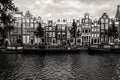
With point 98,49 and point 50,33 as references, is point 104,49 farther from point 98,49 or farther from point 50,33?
point 50,33

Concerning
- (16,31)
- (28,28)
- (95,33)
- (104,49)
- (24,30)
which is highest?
(28,28)

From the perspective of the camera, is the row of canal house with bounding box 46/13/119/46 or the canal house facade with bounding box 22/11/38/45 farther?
the row of canal house with bounding box 46/13/119/46

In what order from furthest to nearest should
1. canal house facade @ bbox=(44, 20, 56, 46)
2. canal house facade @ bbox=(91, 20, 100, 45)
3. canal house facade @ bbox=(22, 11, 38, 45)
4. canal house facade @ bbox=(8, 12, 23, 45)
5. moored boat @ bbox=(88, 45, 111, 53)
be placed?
canal house facade @ bbox=(44, 20, 56, 46) → canal house facade @ bbox=(91, 20, 100, 45) → canal house facade @ bbox=(22, 11, 38, 45) → canal house facade @ bbox=(8, 12, 23, 45) → moored boat @ bbox=(88, 45, 111, 53)

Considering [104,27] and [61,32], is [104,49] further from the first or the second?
[61,32]

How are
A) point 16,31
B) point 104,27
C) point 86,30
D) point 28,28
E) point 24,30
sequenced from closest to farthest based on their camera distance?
point 16,31, point 24,30, point 28,28, point 86,30, point 104,27

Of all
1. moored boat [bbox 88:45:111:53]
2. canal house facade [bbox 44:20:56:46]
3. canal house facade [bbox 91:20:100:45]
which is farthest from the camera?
canal house facade [bbox 44:20:56:46]

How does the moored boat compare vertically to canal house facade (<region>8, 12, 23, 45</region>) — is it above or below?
below

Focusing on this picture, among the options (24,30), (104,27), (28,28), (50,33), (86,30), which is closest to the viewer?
(24,30)

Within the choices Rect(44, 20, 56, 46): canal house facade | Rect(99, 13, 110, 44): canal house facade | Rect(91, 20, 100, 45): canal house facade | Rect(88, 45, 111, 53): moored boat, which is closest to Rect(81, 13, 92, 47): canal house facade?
Rect(91, 20, 100, 45): canal house facade

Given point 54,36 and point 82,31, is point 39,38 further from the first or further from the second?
point 82,31

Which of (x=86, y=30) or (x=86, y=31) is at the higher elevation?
(x=86, y=30)

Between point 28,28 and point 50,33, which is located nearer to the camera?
point 28,28

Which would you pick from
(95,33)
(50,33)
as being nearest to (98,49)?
(95,33)

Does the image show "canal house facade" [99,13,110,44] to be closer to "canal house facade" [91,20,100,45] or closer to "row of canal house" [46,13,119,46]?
"row of canal house" [46,13,119,46]
